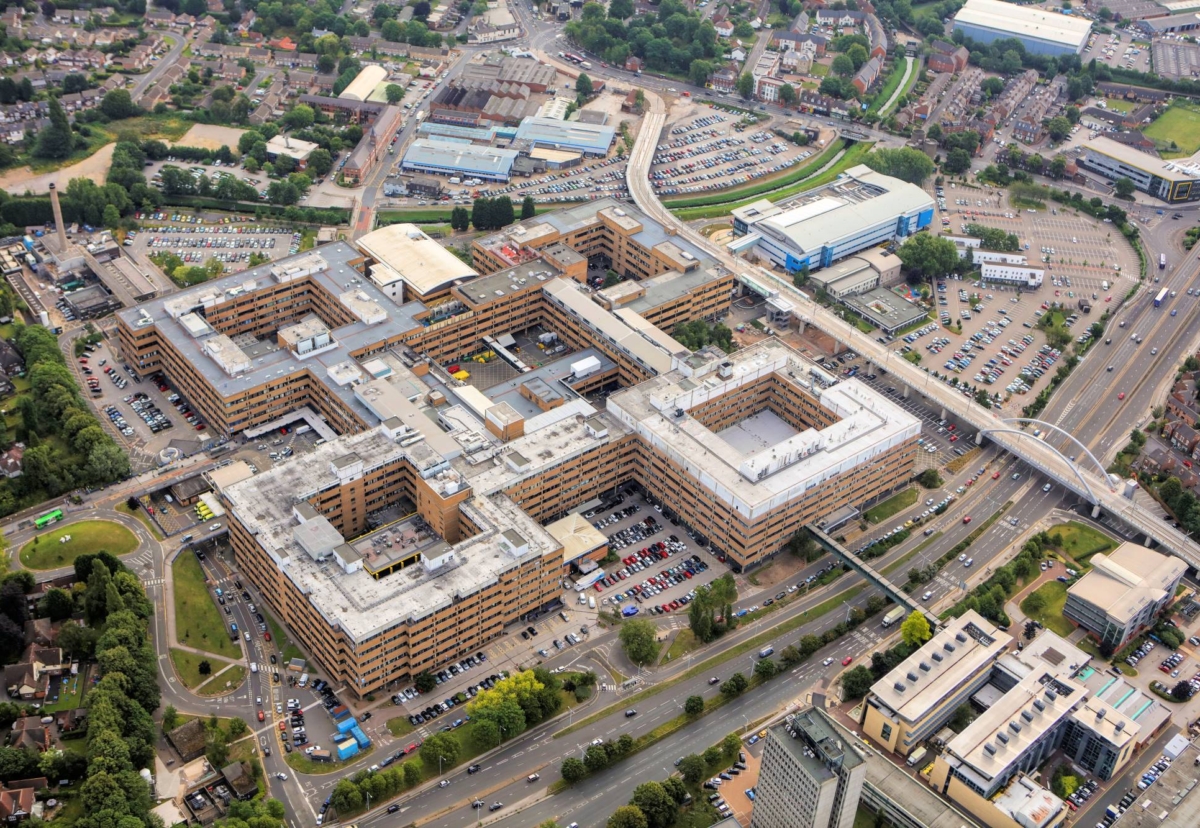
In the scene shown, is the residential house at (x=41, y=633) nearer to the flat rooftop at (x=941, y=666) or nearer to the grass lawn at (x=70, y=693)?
the grass lawn at (x=70, y=693)

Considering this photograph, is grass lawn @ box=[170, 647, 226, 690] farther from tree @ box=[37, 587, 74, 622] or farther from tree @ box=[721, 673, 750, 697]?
tree @ box=[721, 673, 750, 697]

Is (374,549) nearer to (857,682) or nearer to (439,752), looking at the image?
(439,752)

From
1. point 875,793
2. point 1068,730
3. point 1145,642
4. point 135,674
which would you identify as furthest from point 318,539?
point 1145,642

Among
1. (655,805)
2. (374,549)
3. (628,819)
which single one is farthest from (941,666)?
(374,549)

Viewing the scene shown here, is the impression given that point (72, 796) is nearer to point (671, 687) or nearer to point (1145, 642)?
point (671, 687)

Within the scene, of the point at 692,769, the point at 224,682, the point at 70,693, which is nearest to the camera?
the point at 692,769

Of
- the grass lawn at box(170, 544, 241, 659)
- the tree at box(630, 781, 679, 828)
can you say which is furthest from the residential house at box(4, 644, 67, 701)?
the tree at box(630, 781, 679, 828)
